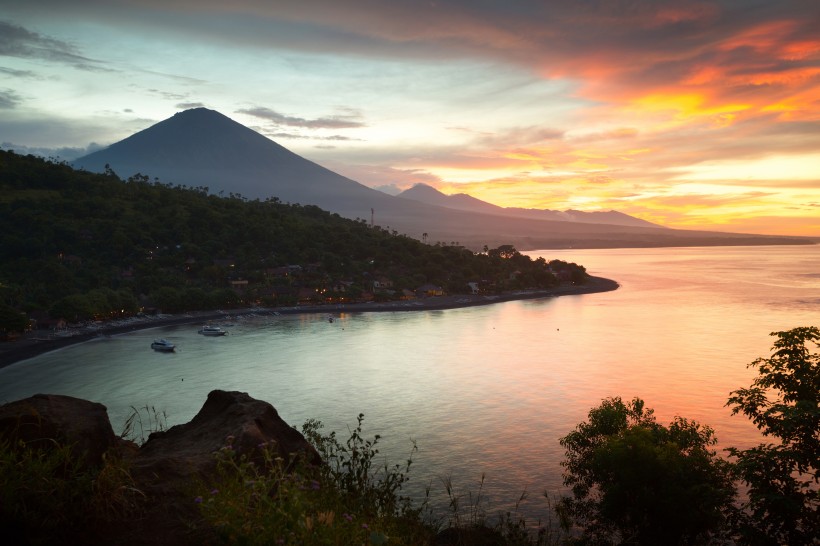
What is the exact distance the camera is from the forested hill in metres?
83.6

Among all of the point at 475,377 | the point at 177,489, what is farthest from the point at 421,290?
the point at 177,489

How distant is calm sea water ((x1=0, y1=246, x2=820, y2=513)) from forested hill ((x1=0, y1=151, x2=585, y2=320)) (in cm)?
1334

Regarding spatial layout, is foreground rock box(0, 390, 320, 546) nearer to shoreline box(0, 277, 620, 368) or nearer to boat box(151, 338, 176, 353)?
boat box(151, 338, 176, 353)

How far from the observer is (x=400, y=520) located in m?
A: 8.57

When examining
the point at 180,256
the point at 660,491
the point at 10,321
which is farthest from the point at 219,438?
the point at 180,256

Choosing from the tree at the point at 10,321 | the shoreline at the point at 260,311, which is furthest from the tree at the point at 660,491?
the tree at the point at 10,321

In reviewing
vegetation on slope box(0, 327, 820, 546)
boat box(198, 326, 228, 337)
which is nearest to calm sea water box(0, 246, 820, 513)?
boat box(198, 326, 228, 337)

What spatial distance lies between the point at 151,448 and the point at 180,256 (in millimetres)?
103753

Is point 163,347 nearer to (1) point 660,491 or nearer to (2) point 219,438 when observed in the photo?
(2) point 219,438

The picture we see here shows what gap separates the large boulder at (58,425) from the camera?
6910 millimetres

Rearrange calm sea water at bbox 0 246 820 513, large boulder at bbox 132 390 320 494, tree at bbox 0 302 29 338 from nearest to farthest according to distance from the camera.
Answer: large boulder at bbox 132 390 320 494 → calm sea water at bbox 0 246 820 513 → tree at bbox 0 302 29 338

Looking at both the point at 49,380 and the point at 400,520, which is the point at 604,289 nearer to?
the point at 49,380

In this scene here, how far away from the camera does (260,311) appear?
87938 millimetres

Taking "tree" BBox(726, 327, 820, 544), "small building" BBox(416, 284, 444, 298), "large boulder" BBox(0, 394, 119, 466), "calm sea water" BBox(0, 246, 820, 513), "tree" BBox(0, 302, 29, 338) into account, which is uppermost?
"large boulder" BBox(0, 394, 119, 466)
